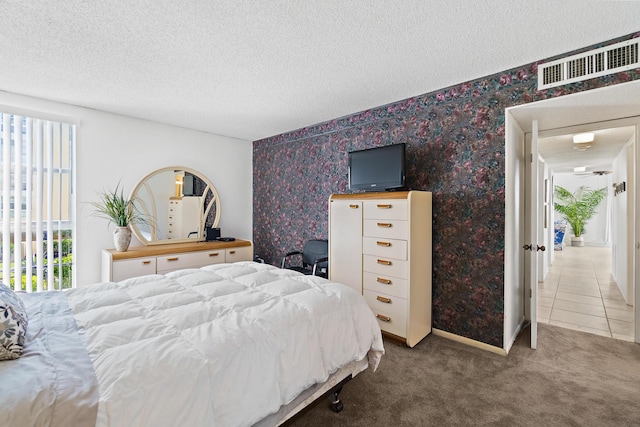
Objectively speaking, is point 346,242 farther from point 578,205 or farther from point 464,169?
point 578,205

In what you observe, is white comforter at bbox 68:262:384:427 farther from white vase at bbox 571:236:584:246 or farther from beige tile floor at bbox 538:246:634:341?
white vase at bbox 571:236:584:246

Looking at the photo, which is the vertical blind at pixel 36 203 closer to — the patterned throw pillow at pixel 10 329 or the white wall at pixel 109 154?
the white wall at pixel 109 154

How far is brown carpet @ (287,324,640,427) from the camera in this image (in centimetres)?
179

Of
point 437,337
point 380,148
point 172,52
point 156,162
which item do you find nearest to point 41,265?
point 156,162

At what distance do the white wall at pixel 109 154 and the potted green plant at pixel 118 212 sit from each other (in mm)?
77

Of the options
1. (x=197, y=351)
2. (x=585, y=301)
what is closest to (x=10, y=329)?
(x=197, y=351)

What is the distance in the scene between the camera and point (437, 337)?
294 cm

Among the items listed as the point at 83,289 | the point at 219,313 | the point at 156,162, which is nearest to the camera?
the point at 219,313

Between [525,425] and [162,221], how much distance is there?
4380 millimetres

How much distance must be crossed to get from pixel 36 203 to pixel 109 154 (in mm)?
922

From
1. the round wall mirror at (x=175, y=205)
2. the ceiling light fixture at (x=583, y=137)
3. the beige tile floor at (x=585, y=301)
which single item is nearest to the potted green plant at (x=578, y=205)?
the beige tile floor at (x=585, y=301)

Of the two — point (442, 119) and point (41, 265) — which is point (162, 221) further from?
point (442, 119)

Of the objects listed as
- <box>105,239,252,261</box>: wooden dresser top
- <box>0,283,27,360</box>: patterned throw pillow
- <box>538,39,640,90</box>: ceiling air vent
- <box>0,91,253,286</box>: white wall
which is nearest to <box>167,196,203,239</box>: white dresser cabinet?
<box>105,239,252,261</box>: wooden dresser top

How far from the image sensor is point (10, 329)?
1.18 meters
